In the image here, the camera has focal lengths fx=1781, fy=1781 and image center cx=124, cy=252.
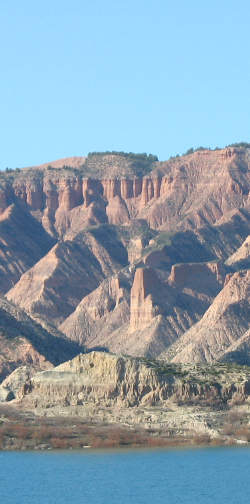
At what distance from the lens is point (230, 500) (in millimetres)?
91125

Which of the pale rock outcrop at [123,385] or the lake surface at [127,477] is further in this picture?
the pale rock outcrop at [123,385]

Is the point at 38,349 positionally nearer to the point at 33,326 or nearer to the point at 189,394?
the point at 33,326

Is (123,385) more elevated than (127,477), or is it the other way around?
(123,385)

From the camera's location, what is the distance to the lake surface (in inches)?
3644

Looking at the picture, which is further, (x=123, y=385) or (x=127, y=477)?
(x=123, y=385)

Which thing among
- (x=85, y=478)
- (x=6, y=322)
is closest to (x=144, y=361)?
(x=85, y=478)

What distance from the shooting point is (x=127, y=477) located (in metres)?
99.7

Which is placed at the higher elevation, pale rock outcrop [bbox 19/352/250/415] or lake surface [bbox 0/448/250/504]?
pale rock outcrop [bbox 19/352/250/415]

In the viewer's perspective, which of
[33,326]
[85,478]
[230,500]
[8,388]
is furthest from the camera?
[33,326]

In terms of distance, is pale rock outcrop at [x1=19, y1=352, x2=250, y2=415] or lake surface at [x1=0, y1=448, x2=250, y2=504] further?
pale rock outcrop at [x1=19, y1=352, x2=250, y2=415]

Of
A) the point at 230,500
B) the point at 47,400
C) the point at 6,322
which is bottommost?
the point at 230,500

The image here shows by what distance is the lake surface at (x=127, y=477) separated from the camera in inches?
3644

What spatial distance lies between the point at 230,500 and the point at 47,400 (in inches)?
1443

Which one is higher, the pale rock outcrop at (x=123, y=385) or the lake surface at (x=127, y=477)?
the pale rock outcrop at (x=123, y=385)
